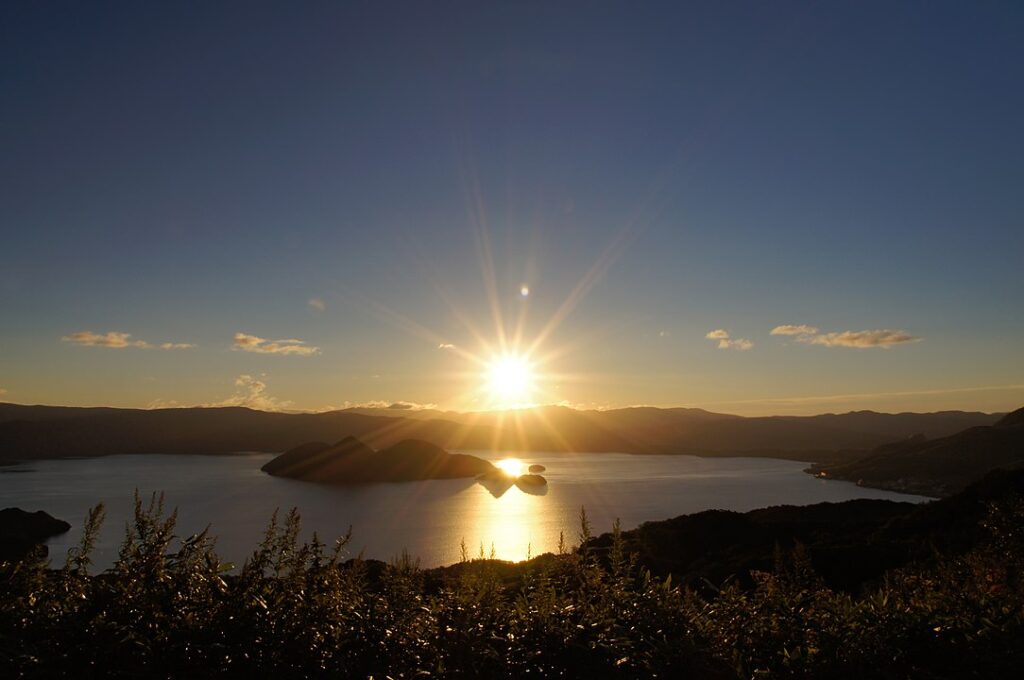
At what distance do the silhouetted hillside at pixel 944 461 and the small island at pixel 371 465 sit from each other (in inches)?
2825

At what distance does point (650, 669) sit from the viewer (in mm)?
3949

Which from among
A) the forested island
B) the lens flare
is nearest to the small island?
the lens flare

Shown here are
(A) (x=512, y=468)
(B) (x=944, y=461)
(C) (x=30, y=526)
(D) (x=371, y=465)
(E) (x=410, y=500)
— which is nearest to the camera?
(C) (x=30, y=526)

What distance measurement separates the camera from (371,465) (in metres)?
119

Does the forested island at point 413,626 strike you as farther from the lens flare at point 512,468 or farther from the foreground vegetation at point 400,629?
the lens flare at point 512,468

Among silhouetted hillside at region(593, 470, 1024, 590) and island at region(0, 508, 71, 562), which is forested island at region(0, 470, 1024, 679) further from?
island at region(0, 508, 71, 562)

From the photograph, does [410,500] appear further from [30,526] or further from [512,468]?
[512,468]

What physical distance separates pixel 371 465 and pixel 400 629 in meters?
120

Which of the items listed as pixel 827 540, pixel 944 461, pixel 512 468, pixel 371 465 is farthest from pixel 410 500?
pixel 944 461

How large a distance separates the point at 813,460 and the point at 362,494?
418 ft

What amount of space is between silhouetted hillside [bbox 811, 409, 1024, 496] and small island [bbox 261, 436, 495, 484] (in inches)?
2825

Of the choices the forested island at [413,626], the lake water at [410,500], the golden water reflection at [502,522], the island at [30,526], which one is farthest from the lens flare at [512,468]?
the forested island at [413,626]

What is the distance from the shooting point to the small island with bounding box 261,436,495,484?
115562mm

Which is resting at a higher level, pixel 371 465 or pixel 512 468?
pixel 371 465
